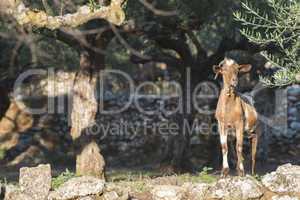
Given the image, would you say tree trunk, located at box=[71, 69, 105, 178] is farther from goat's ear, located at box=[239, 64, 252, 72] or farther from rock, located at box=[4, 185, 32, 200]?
rock, located at box=[4, 185, 32, 200]

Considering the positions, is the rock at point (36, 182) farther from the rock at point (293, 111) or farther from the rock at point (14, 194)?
the rock at point (293, 111)

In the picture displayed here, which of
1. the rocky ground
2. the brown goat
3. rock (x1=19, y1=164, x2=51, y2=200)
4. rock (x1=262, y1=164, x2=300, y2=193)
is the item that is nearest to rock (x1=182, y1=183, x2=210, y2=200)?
the rocky ground

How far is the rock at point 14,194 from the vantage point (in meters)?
13.3

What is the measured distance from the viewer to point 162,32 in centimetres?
2089

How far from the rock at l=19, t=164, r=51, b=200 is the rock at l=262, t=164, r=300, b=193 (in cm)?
425

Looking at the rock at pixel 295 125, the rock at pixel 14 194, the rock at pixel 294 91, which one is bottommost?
the rock at pixel 14 194

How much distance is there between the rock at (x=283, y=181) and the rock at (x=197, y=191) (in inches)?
47.1

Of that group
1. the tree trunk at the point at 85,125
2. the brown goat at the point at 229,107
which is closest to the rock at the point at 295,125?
the tree trunk at the point at 85,125

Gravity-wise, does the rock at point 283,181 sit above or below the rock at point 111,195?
above

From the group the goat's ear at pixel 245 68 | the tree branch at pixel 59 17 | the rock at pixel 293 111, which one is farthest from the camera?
the rock at pixel 293 111

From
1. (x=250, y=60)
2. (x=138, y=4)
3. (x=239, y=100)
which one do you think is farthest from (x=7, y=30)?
(x=250, y=60)

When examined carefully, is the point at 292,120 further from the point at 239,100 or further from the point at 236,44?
the point at 239,100

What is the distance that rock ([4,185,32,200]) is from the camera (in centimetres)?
1330

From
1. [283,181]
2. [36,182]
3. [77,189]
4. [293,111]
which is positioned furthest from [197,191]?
[293,111]
